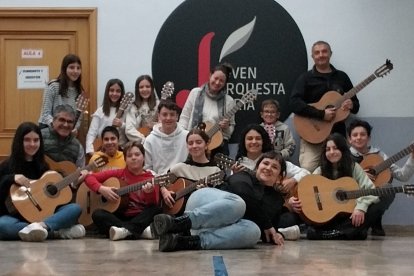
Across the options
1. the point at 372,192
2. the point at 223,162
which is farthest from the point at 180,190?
the point at 372,192

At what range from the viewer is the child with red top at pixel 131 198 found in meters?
5.61

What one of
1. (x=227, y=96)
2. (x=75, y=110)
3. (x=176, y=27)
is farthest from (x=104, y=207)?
(x=176, y=27)

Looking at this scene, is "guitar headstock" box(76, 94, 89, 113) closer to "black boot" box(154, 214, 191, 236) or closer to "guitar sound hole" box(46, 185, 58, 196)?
"guitar sound hole" box(46, 185, 58, 196)

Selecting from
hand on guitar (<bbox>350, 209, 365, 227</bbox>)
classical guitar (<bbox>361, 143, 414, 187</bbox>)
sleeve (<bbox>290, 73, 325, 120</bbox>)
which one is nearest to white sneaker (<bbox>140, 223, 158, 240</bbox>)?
hand on guitar (<bbox>350, 209, 365, 227</bbox>)

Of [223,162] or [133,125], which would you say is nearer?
[223,162]

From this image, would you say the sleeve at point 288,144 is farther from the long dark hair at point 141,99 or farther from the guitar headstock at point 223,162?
the long dark hair at point 141,99

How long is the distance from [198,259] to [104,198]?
1.77 m

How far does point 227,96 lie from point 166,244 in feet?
7.18

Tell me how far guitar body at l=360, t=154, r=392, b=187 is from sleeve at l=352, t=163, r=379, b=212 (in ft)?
1.09

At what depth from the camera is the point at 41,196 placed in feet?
18.5

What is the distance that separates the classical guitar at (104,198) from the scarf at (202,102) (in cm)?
89

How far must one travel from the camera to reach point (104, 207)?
5.80 meters

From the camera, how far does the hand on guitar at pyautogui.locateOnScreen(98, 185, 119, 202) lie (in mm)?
5668

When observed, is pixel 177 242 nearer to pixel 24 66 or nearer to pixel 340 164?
pixel 340 164
